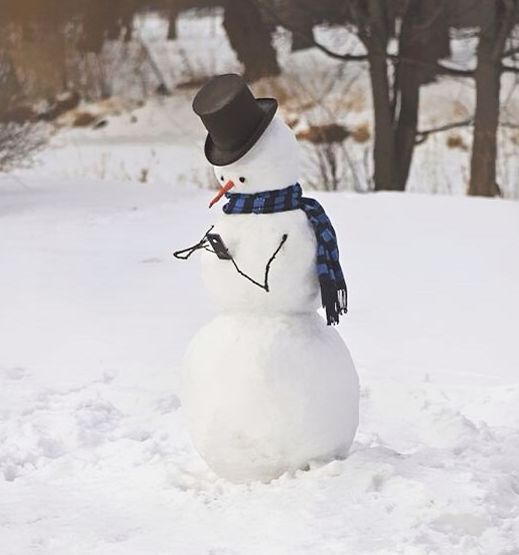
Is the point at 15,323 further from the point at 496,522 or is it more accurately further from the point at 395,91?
the point at 395,91

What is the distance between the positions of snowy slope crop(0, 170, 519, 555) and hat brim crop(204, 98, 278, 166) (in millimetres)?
1035

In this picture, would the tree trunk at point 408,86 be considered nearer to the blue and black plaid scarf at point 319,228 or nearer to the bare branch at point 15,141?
the bare branch at point 15,141

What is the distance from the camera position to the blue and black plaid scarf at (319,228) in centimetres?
362

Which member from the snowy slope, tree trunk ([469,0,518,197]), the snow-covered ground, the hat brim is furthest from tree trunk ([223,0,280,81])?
the hat brim

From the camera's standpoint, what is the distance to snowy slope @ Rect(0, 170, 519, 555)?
3438 millimetres

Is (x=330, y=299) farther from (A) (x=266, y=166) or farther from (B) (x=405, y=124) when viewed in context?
(B) (x=405, y=124)

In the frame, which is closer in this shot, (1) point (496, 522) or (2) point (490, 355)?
(1) point (496, 522)

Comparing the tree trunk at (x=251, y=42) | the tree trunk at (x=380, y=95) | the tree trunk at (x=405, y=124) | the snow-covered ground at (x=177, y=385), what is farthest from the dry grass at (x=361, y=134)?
the snow-covered ground at (x=177, y=385)

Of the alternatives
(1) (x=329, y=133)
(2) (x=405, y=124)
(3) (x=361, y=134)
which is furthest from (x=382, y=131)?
(3) (x=361, y=134)

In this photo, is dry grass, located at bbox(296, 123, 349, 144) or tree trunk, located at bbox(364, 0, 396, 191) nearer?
tree trunk, located at bbox(364, 0, 396, 191)

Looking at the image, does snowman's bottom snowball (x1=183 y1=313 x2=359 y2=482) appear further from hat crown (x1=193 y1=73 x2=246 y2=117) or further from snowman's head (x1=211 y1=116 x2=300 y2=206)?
hat crown (x1=193 y1=73 x2=246 y2=117)

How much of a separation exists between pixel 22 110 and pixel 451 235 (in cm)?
442

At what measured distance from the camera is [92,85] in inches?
820

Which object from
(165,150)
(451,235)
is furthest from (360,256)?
(165,150)
